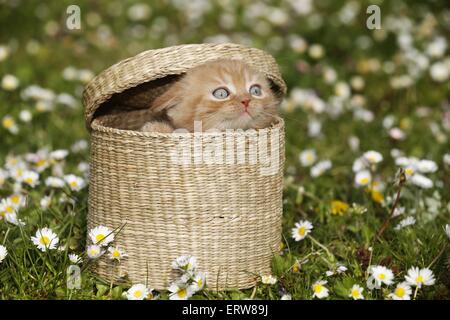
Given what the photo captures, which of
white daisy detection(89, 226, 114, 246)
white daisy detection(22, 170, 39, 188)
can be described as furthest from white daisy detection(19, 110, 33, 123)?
white daisy detection(89, 226, 114, 246)

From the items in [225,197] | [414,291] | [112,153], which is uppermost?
[112,153]

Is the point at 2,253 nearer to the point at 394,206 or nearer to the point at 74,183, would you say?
the point at 74,183

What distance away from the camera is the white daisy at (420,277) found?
2.40m

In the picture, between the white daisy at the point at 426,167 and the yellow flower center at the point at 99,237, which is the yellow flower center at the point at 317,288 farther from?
the white daisy at the point at 426,167

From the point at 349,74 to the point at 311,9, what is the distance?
1114mm

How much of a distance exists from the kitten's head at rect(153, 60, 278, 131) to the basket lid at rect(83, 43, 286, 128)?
0.06 metres

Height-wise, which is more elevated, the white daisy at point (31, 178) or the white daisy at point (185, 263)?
the white daisy at point (31, 178)

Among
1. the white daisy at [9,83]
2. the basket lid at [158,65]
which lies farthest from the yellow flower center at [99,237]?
the white daisy at [9,83]

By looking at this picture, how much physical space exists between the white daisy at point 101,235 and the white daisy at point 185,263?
0.88ft

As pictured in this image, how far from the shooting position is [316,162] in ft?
12.9

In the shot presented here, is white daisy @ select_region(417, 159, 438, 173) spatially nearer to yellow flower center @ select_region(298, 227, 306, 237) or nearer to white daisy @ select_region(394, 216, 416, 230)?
white daisy @ select_region(394, 216, 416, 230)

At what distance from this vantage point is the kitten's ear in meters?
2.62

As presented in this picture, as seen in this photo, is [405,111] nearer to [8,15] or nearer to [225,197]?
[225,197]
